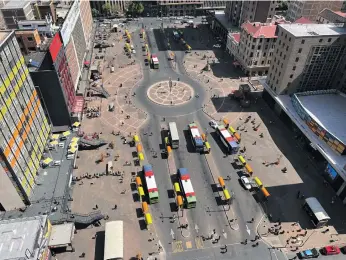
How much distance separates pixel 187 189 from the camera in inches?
3095

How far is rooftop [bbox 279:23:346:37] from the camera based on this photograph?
313ft

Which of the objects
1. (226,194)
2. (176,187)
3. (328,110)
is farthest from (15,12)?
(328,110)

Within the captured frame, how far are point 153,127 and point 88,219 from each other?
44.6 meters

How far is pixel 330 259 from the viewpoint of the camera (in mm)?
66938

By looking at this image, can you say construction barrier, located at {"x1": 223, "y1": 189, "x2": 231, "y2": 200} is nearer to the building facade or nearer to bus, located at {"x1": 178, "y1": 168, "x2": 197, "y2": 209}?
bus, located at {"x1": 178, "y1": 168, "x2": 197, "y2": 209}

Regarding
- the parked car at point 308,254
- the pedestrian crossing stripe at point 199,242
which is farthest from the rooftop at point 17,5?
the parked car at point 308,254

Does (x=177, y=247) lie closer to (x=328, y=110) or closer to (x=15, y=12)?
(x=328, y=110)

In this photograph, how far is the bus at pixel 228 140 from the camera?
93056 mm

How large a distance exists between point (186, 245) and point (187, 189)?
15.5 metres

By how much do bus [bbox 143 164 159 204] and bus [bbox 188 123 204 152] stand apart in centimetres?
1886

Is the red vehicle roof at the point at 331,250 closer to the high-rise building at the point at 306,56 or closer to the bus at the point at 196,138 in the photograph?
the bus at the point at 196,138

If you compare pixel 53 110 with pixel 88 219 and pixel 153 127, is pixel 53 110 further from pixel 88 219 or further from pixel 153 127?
pixel 88 219

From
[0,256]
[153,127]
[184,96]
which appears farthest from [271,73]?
[0,256]

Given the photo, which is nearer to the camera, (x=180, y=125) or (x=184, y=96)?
(x=180, y=125)
